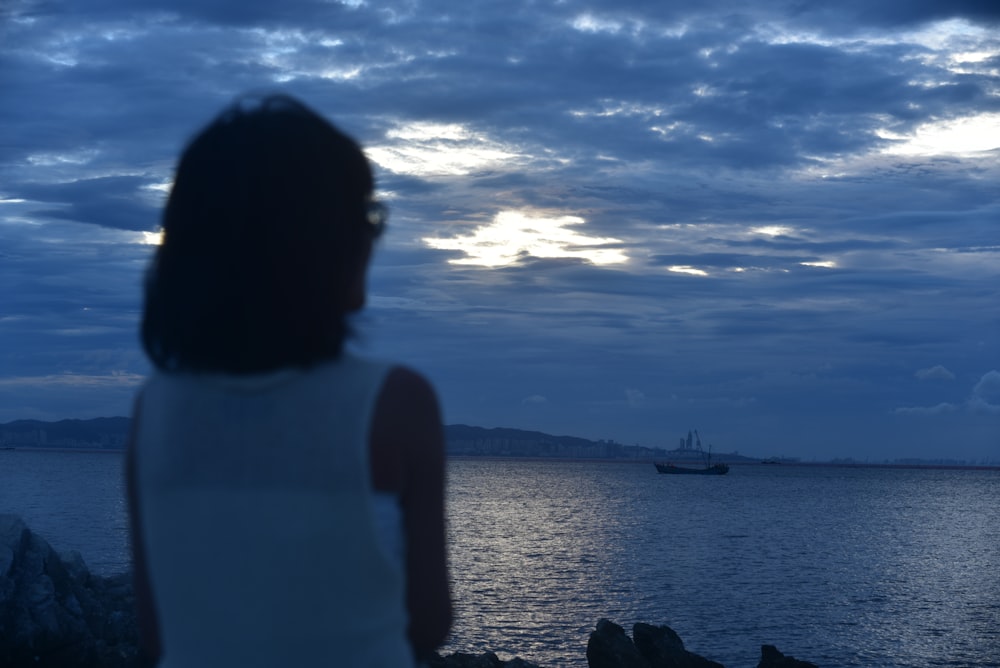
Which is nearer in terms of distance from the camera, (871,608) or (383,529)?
(383,529)

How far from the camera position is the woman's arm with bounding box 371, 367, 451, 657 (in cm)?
171

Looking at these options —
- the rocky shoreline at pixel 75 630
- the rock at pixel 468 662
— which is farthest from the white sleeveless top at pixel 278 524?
the rock at pixel 468 662

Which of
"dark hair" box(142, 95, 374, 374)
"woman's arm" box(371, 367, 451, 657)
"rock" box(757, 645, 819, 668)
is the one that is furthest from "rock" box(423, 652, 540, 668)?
"dark hair" box(142, 95, 374, 374)

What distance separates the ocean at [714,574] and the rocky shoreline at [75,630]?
756 centimetres

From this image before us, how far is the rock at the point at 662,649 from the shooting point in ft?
68.4

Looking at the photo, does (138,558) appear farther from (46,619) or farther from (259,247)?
(46,619)

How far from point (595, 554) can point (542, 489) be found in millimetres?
83459

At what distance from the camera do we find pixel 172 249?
1867mm

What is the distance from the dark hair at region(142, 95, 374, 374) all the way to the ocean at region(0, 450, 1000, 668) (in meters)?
27.6

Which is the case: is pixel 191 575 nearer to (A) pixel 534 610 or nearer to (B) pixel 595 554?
(A) pixel 534 610

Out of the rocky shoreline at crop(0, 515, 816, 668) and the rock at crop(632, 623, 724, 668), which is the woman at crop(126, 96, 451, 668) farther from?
the rock at crop(632, 623, 724, 668)

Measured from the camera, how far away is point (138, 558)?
1.96m

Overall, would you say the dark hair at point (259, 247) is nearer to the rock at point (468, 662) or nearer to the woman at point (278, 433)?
the woman at point (278, 433)

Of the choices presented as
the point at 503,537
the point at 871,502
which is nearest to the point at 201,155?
the point at 503,537
